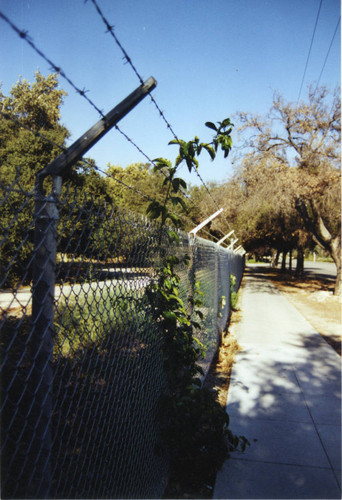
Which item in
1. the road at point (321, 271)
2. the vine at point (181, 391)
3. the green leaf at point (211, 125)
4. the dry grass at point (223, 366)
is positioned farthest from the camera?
the road at point (321, 271)

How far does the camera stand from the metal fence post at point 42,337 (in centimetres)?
127

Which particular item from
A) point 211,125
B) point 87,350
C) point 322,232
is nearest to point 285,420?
point 87,350

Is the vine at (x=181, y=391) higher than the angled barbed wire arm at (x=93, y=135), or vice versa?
the angled barbed wire arm at (x=93, y=135)

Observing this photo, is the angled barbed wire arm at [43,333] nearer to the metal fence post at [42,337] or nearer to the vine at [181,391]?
the metal fence post at [42,337]

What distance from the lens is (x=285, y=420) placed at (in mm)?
3947

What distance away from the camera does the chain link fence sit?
4.19 ft

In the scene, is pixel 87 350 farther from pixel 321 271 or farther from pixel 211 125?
pixel 321 271

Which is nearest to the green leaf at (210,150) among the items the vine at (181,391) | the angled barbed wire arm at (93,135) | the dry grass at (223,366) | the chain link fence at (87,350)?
the vine at (181,391)

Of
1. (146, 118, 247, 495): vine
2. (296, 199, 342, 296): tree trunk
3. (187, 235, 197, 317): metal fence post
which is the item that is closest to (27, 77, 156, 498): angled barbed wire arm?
(146, 118, 247, 495): vine

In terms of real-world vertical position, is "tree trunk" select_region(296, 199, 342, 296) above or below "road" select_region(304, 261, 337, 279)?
above

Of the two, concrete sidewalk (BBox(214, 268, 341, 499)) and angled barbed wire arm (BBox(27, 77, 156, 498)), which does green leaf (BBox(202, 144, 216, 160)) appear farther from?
concrete sidewalk (BBox(214, 268, 341, 499))

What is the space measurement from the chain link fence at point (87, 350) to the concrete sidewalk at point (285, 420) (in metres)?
0.84

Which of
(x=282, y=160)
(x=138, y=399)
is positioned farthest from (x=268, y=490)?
(x=282, y=160)

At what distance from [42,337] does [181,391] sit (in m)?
1.95
